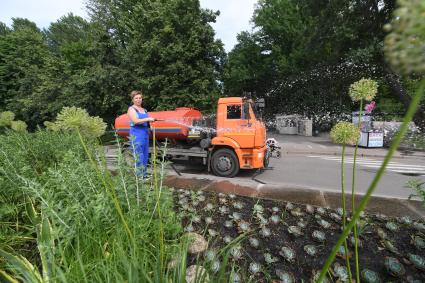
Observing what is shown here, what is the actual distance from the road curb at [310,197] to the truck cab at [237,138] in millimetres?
2020

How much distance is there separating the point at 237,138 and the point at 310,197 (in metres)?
3.15

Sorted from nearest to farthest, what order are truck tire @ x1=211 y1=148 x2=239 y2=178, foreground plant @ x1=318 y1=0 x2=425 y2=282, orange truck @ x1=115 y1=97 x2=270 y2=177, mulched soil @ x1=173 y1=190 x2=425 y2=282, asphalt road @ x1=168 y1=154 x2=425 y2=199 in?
foreground plant @ x1=318 y1=0 x2=425 y2=282 → mulched soil @ x1=173 y1=190 x2=425 y2=282 → asphalt road @ x1=168 y1=154 x2=425 y2=199 → orange truck @ x1=115 y1=97 x2=270 y2=177 → truck tire @ x1=211 y1=148 x2=239 y2=178

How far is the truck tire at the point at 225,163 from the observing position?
6504mm

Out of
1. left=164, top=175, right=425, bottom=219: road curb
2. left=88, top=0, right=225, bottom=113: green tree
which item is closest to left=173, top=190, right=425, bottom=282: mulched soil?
left=164, top=175, right=425, bottom=219: road curb

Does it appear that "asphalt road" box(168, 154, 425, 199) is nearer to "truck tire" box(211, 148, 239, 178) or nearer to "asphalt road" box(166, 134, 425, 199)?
"asphalt road" box(166, 134, 425, 199)

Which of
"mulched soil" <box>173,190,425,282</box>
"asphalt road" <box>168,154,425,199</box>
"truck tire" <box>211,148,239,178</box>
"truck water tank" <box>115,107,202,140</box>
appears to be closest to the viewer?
"mulched soil" <box>173,190,425,282</box>

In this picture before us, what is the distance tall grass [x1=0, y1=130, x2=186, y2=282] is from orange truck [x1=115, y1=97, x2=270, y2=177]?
3.78 m

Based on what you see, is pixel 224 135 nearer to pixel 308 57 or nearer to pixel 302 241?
pixel 302 241

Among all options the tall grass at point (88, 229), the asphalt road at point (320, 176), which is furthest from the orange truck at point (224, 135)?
the tall grass at point (88, 229)

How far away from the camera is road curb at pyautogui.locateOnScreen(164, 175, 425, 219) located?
9.48ft

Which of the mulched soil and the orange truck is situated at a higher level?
the orange truck

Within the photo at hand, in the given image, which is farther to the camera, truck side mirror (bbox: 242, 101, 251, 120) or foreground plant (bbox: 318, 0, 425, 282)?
truck side mirror (bbox: 242, 101, 251, 120)

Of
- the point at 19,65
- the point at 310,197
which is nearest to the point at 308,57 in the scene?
the point at 310,197

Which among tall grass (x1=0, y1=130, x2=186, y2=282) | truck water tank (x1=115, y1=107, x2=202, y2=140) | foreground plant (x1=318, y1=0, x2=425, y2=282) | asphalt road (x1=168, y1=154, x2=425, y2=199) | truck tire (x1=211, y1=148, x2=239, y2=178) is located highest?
foreground plant (x1=318, y1=0, x2=425, y2=282)
